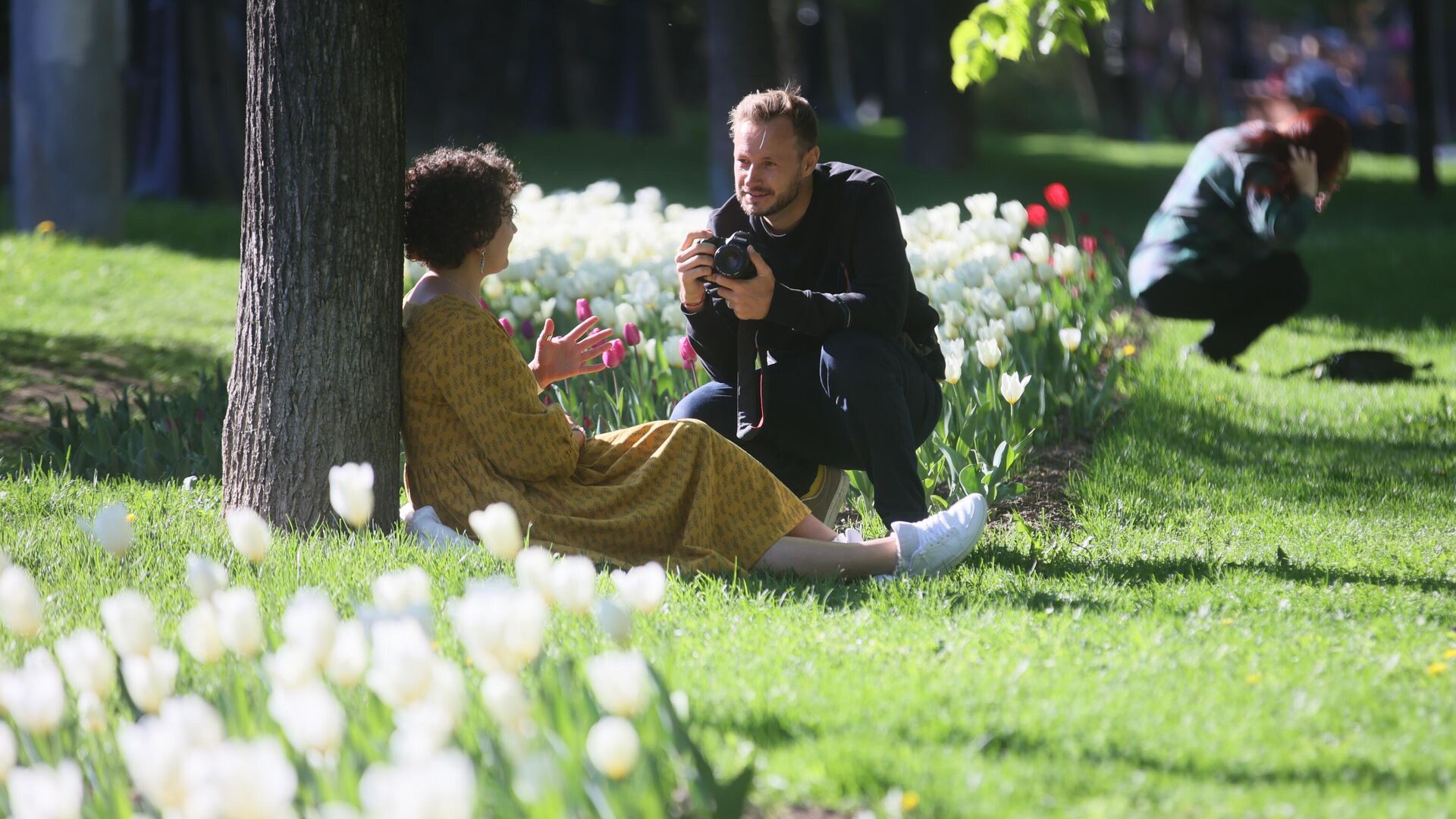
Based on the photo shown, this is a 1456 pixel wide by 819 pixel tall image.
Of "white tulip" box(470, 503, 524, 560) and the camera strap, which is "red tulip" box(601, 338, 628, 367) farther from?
"white tulip" box(470, 503, 524, 560)

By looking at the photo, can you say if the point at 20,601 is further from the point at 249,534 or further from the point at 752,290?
the point at 752,290

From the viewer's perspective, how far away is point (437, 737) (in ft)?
6.34

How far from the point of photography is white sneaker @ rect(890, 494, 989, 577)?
376 centimetres

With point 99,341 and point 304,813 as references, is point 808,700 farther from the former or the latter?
point 99,341

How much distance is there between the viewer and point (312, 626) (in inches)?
81.0

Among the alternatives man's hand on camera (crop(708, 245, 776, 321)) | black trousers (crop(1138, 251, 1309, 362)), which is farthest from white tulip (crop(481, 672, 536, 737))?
black trousers (crop(1138, 251, 1309, 362))

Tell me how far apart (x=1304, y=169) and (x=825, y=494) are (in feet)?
10.2

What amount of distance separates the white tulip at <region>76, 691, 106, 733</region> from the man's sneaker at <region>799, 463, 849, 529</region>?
7.85 feet

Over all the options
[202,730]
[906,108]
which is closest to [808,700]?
[202,730]

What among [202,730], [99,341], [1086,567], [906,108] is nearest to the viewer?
[202,730]

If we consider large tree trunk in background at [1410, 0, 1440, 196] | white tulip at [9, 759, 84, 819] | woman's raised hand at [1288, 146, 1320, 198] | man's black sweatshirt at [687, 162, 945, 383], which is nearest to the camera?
white tulip at [9, 759, 84, 819]

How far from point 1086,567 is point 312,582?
197 centimetres

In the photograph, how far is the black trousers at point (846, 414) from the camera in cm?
393

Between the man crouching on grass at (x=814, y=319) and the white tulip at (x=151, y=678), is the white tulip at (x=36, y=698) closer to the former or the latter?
the white tulip at (x=151, y=678)
